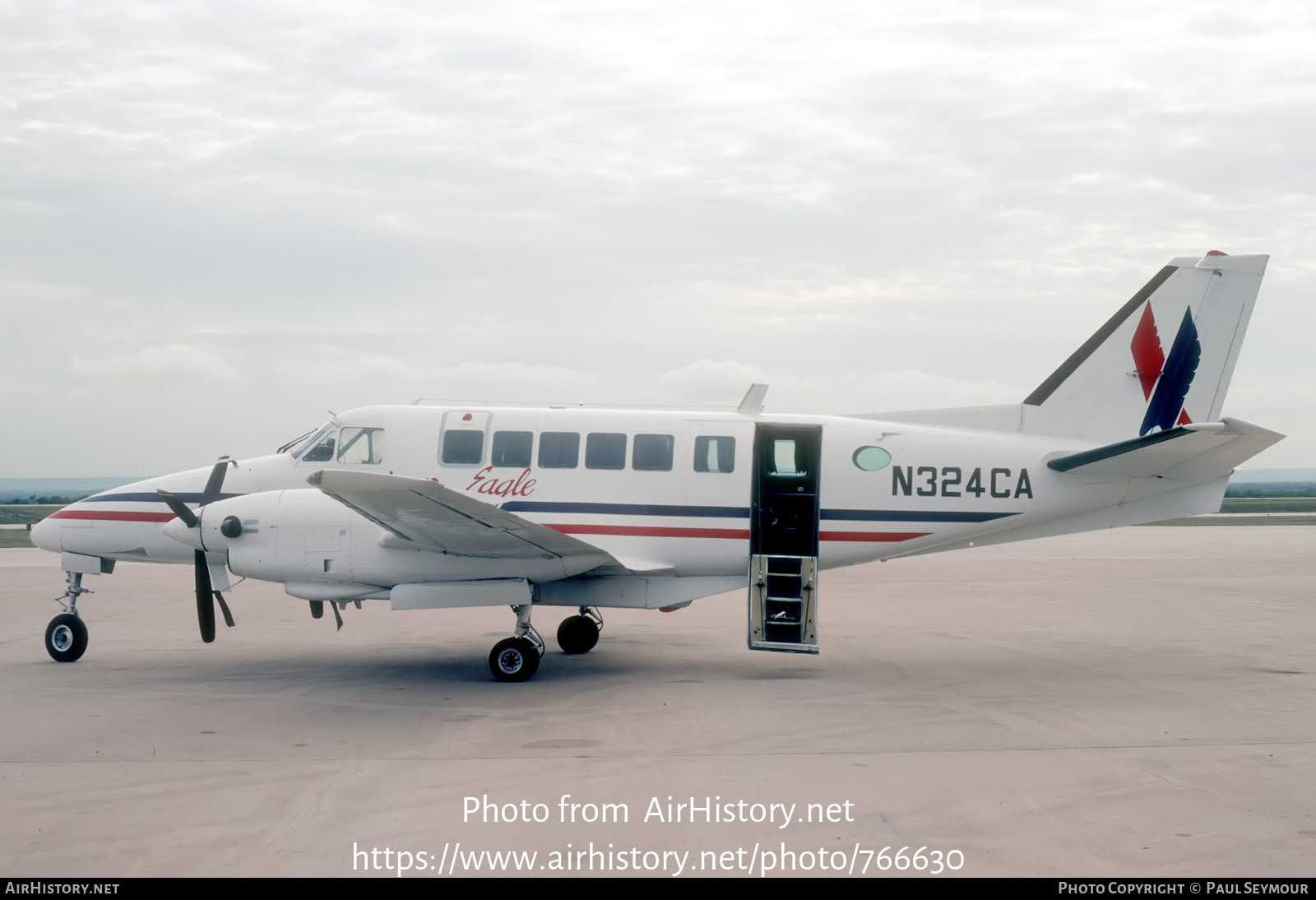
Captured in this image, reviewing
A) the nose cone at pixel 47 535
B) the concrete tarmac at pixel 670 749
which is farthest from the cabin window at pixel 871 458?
the nose cone at pixel 47 535

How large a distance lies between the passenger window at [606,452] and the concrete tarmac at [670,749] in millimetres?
2447

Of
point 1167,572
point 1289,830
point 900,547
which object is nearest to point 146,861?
point 1289,830

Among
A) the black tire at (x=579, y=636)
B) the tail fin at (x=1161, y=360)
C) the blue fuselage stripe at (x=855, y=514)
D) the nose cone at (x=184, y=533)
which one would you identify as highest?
the tail fin at (x=1161, y=360)

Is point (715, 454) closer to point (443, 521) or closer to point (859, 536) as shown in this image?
point (859, 536)

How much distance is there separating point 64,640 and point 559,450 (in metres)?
6.32

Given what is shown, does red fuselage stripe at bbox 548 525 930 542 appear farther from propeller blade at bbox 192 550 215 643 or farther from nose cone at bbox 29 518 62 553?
nose cone at bbox 29 518 62 553

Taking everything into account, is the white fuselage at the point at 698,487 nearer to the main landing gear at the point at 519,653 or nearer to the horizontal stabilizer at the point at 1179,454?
the horizontal stabilizer at the point at 1179,454

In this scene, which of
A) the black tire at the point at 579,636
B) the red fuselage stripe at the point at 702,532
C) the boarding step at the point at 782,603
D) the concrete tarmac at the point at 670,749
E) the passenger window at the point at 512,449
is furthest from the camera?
the black tire at the point at 579,636

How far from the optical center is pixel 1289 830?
610 centimetres

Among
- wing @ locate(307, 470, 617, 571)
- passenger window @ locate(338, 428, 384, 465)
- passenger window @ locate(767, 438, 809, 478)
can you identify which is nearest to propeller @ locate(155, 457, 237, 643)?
passenger window @ locate(338, 428, 384, 465)

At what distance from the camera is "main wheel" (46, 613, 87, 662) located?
39.6ft

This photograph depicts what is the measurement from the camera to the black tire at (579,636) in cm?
1328

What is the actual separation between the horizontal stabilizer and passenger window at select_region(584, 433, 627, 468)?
499 cm

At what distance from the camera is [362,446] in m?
12.4
